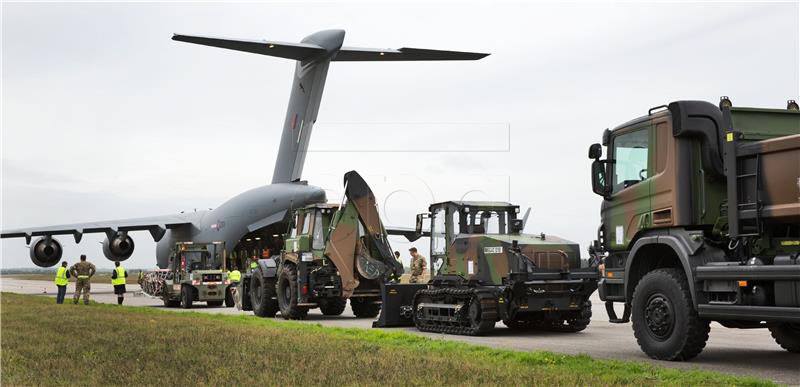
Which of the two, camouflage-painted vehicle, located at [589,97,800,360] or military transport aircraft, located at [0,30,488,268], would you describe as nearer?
camouflage-painted vehicle, located at [589,97,800,360]

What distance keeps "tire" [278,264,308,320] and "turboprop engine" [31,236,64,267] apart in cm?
2391

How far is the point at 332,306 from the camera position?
74.1 feet

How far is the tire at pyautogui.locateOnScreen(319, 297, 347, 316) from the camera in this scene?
2069 centimetres

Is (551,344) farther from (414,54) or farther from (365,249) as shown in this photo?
(414,54)

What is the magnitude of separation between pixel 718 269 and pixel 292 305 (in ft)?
41.0

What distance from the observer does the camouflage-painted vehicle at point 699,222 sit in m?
9.44

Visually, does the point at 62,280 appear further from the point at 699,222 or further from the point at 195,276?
the point at 699,222

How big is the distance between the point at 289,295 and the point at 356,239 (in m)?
2.29

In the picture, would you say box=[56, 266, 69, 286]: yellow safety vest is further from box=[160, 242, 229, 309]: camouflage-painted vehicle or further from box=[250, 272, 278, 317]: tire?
box=[250, 272, 278, 317]: tire

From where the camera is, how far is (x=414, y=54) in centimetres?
3319

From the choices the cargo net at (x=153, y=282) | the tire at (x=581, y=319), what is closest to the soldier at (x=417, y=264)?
the tire at (x=581, y=319)

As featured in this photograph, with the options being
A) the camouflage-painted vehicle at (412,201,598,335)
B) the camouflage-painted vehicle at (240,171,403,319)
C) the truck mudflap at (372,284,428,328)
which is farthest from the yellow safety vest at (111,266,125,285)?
the camouflage-painted vehicle at (412,201,598,335)

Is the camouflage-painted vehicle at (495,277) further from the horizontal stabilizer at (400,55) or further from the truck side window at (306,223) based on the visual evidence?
the horizontal stabilizer at (400,55)

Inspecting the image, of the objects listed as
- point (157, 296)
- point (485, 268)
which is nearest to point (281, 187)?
point (157, 296)
